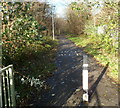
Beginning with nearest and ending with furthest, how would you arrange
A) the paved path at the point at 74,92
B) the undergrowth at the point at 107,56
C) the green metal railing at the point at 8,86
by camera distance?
1. the green metal railing at the point at 8,86
2. the paved path at the point at 74,92
3. the undergrowth at the point at 107,56

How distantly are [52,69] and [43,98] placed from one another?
9.29ft

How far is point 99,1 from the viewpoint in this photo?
415cm

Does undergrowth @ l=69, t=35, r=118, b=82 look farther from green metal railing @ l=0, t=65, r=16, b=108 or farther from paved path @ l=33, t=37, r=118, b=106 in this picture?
green metal railing @ l=0, t=65, r=16, b=108

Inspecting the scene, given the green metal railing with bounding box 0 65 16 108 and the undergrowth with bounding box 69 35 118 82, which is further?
the undergrowth with bounding box 69 35 118 82

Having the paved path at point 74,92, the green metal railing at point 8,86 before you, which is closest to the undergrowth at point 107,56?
the paved path at point 74,92

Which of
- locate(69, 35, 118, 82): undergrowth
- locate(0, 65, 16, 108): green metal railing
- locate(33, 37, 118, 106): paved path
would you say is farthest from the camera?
locate(69, 35, 118, 82): undergrowth

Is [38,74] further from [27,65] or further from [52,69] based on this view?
[27,65]

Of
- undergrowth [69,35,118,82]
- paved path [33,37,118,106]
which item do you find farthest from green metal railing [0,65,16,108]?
undergrowth [69,35,118,82]

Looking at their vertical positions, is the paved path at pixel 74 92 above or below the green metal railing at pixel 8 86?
below

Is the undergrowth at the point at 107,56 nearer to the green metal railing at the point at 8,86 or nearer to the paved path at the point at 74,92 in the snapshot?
the paved path at the point at 74,92

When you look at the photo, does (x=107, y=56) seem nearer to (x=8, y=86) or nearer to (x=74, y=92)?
(x=74, y=92)

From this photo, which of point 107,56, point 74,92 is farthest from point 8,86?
point 107,56

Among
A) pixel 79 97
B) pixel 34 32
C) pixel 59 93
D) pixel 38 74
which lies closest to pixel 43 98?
pixel 59 93

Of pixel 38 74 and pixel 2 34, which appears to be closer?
pixel 2 34
